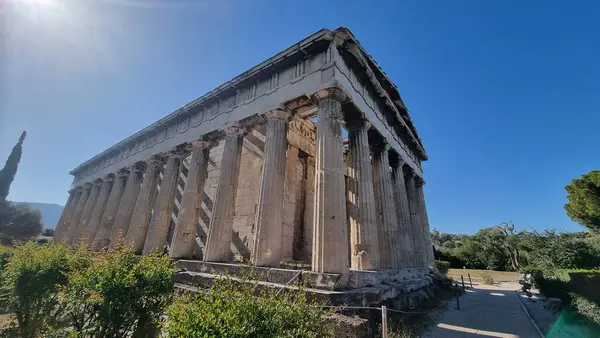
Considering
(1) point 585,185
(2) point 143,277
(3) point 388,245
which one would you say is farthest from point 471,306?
(1) point 585,185

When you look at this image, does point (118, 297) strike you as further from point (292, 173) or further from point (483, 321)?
point (483, 321)

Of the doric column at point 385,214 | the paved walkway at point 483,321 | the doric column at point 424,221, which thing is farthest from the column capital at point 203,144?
the doric column at point 424,221

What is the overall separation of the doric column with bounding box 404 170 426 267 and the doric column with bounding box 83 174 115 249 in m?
23.1

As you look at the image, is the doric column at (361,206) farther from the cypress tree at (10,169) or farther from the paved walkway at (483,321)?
the cypress tree at (10,169)

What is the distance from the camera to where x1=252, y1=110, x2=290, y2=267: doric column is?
29.1ft

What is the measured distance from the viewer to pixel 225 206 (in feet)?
36.1

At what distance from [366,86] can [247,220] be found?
924 centimetres

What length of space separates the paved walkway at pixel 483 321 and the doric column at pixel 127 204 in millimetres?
18125

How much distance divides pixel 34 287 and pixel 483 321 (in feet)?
45.1

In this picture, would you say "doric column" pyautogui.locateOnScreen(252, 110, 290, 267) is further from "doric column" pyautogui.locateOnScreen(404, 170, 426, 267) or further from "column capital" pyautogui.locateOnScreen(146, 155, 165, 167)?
"doric column" pyautogui.locateOnScreen(404, 170, 426, 267)

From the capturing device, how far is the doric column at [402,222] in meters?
13.3

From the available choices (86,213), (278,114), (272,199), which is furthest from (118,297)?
(86,213)

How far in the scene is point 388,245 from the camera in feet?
38.3

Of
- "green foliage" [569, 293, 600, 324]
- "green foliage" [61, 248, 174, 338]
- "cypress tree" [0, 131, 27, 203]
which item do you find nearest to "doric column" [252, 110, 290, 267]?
"green foliage" [61, 248, 174, 338]
